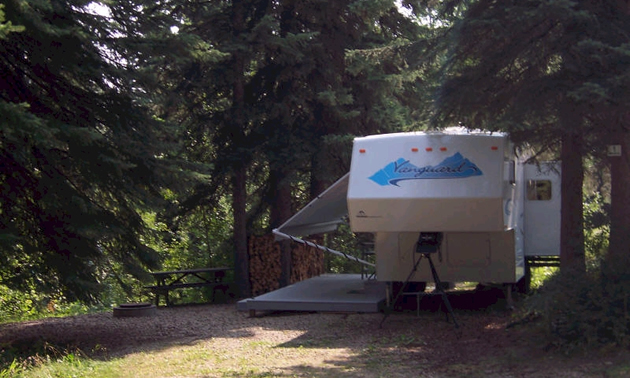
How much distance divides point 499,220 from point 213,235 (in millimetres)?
11955

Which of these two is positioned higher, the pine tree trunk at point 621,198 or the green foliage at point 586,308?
the pine tree trunk at point 621,198

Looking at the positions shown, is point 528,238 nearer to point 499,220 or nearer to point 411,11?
point 499,220

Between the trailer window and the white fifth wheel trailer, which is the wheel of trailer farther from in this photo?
the trailer window

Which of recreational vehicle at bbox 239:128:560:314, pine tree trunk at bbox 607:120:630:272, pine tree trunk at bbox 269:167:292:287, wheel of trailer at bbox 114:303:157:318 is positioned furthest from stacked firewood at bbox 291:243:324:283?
pine tree trunk at bbox 607:120:630:272

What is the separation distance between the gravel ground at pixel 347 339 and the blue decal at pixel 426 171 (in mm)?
2100

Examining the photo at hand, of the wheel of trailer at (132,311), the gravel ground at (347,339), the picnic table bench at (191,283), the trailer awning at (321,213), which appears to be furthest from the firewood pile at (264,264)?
the wheel of trailer at (132,311)

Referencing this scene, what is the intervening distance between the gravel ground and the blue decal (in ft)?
6.89

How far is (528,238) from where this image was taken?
14070mm

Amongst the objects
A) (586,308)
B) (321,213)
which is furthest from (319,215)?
(586,308)

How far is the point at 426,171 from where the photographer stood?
34.5 feet

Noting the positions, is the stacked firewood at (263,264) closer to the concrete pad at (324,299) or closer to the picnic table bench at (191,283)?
the picnic table bench at (191,283)

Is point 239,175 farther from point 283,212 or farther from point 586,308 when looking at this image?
point 586,308

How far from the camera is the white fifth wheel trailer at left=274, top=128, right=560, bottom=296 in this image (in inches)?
406

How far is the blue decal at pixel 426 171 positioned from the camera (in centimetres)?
1038
